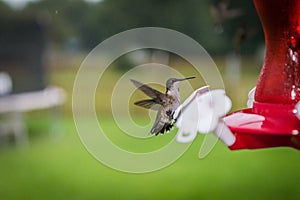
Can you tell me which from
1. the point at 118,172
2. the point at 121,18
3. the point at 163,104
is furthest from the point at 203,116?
the point at 118,172

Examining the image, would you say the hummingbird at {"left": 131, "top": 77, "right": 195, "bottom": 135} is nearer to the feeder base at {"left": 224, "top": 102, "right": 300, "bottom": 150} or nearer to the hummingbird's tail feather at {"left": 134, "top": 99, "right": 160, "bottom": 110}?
the hummingbird's tail feather at {"left": 134, "top": 99, "right": 160, "bottom": 110}

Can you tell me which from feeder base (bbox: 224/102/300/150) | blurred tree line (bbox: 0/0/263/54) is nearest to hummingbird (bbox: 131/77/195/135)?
feeder base (bbox: 224/102/300/150)

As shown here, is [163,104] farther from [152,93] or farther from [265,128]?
[265,128]

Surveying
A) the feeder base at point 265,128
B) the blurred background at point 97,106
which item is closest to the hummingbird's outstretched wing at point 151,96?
the feeder base at point 265,128

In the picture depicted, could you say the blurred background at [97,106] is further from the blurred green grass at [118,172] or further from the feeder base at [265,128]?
the feeder base at [265,128]

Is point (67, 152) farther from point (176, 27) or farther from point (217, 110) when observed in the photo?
point (217, 110)

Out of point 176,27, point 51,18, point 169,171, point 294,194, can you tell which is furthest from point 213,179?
point 51,18
